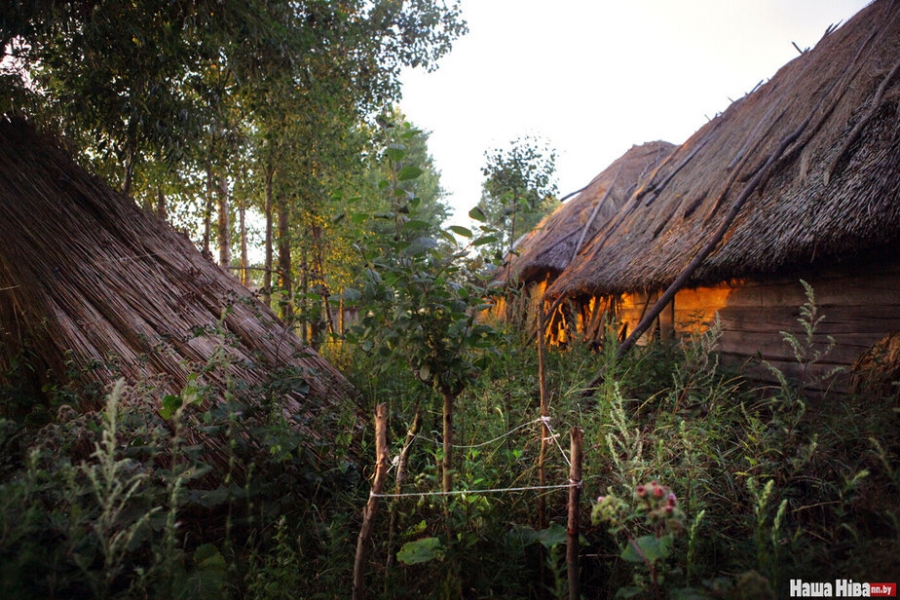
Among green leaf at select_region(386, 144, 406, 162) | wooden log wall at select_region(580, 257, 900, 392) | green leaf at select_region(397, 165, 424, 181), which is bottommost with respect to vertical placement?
wooden log wall at select_region(580, 257, 900, 392)

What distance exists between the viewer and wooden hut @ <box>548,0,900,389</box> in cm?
303

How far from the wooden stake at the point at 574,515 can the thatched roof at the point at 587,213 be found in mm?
6328

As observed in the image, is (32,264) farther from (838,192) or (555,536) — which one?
(838,192)

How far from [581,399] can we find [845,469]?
3.81 ft

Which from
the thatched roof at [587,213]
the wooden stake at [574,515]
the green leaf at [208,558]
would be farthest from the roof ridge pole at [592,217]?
the green leaf at [208,558]

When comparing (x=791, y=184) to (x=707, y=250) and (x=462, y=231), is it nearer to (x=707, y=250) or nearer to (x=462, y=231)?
(x=707, y=250)

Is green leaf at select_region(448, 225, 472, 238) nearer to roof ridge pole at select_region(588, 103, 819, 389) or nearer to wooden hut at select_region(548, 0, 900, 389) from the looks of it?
roof ridge pole at select_region(588, 103, 819, 389)

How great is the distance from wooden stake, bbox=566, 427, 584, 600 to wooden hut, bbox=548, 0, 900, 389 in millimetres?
2462

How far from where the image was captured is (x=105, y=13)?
3.24 meters

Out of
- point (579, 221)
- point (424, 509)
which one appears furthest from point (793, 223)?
point (579, 221)

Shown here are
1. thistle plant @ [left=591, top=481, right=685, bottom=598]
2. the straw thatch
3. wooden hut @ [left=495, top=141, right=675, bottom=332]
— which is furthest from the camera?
wooden hut @ [left=495, top=141, right=675, bottom=332]

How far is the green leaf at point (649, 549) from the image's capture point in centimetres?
124

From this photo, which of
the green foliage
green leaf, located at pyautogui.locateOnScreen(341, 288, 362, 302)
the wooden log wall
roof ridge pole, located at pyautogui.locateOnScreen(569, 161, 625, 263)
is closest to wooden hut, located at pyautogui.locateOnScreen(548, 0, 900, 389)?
the wooden log wall

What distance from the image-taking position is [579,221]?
28.4 feet
